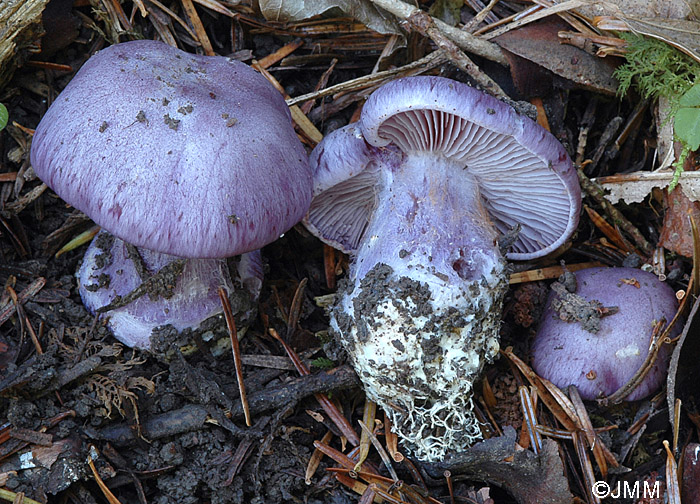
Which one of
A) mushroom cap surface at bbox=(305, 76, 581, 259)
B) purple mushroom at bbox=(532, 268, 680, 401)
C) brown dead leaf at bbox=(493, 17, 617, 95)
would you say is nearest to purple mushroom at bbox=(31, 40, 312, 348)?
mushroom cap surface at bbox=(305, 76, 581, 259)

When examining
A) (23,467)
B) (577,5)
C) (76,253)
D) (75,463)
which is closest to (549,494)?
(75,463)

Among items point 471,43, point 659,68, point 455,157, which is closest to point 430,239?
point 455,157

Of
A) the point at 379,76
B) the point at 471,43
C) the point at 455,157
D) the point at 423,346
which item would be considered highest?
the point at 471,43

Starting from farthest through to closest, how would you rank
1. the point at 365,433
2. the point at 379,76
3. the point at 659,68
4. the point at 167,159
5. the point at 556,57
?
the point at 379,76
the point at 556,57
the point at 659,68
the point at 365,433
the point at 167,159

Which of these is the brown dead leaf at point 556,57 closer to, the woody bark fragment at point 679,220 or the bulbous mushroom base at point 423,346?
the woody bark fragment at point 679,220

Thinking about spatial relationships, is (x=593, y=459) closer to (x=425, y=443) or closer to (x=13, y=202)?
(x=425, y=443)

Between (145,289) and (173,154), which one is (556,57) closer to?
(173,154)

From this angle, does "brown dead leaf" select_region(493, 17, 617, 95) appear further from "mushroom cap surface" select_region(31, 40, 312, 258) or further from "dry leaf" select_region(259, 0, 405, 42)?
"mushroom cap surface" select_region(31, 40, 312, 258)
